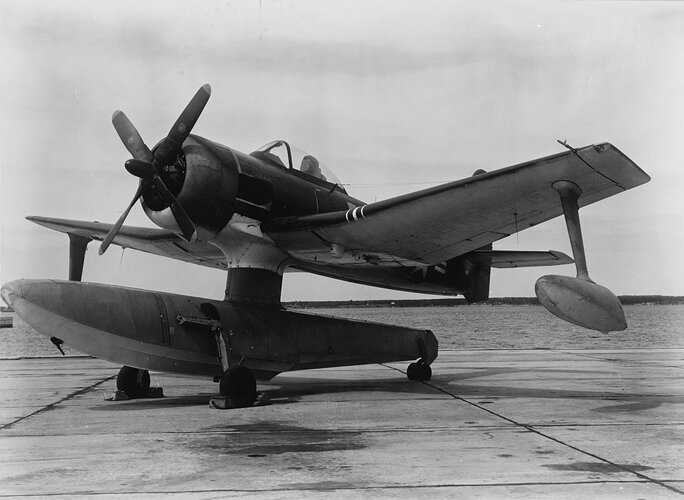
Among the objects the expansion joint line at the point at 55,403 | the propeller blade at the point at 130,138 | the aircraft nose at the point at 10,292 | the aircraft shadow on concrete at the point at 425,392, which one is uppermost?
the propeller blade at the point at 130,138

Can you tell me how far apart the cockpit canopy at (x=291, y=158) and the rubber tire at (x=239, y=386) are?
3425mm

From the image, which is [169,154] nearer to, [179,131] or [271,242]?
[179,131]

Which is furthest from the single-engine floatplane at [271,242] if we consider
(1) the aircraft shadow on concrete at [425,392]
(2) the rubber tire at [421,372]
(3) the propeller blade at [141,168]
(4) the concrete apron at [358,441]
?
(2) the rubber tire at [421,372]

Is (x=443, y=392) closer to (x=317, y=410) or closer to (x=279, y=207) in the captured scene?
(x=317, y=410)

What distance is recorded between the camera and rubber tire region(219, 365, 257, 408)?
378 inches

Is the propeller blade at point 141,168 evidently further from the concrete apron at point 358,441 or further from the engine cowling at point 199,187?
the concrete apron at point 358,441

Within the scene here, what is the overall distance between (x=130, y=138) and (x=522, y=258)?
7958 mm

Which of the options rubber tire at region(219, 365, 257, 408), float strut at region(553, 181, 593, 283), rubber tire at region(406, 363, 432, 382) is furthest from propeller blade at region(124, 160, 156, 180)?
rubber tire at region(406, 363, 432, 382)

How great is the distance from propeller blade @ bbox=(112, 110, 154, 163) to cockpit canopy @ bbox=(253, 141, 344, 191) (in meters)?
2.02

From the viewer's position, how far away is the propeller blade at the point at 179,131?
31.5 ft

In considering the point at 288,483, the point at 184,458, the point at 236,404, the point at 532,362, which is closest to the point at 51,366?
the point at 236,404

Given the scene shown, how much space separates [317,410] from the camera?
9453 mm

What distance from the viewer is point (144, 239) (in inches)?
527

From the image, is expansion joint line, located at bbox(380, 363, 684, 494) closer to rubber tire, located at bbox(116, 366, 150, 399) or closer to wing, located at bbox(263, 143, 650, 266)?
wing, located at bbox(263, 143, 650, 266)
